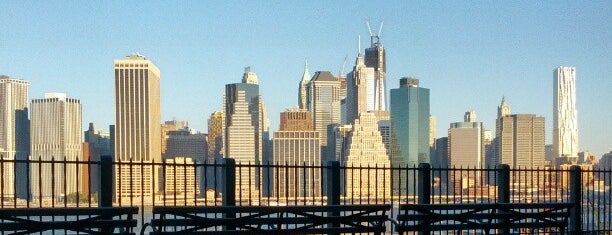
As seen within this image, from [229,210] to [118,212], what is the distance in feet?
3.37

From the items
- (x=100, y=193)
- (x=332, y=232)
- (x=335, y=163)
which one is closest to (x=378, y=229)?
(x=332, y=232)

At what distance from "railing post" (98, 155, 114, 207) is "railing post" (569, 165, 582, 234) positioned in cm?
623

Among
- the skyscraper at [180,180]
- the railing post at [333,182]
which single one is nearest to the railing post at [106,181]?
the skyscraper at [180,180]

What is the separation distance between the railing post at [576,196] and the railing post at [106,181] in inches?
245

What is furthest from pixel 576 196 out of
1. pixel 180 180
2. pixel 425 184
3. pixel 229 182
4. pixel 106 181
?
pixel 180 180

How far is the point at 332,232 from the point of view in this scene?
7.39m

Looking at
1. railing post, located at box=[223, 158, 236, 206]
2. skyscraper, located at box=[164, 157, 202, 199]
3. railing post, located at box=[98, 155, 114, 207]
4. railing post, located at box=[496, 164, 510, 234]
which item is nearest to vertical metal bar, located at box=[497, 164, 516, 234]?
railing post, located at box=[496, 164, 510, 234]

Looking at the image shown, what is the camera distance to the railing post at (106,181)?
7.65m

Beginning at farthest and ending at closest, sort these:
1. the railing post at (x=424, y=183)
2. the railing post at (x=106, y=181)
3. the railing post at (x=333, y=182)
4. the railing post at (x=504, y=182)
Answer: the railing post at (x=504, y=182) < the railing post at (x=424, y=183) < the railing post at (x=333, y=182) < the railing post at (x=106, y=181)

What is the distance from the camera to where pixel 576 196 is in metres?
10.4

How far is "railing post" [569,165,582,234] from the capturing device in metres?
10.3

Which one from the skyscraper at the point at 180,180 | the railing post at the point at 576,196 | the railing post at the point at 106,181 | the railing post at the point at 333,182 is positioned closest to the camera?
the railing post at the point at 106,181

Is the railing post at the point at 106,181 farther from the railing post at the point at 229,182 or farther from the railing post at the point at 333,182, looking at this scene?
the railing post at the point at 333,182

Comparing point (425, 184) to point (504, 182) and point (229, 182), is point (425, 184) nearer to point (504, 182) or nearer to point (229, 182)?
point (504, 182)
